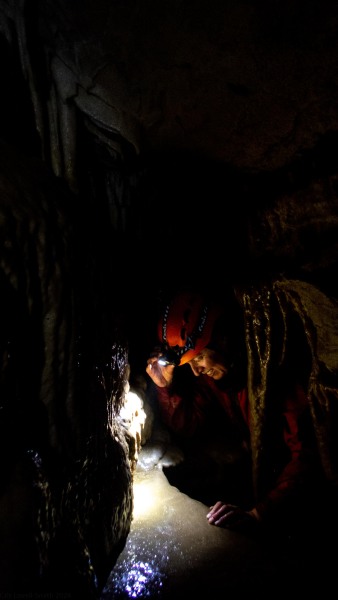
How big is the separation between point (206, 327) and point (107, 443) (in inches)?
72.4

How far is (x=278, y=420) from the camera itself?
3.47m

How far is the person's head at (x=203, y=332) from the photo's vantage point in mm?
3795

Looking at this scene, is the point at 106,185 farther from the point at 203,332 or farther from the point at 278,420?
the point at 278,420

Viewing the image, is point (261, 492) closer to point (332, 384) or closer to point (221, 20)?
point (332, 384)

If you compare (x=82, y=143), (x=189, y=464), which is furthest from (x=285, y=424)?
(x=82, y=143)

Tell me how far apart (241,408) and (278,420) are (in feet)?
2.64

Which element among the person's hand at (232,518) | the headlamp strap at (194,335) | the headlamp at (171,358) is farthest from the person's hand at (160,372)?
the person's hand at (232,518)

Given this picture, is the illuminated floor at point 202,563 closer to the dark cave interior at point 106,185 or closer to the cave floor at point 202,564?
the cave floor at point 202,564

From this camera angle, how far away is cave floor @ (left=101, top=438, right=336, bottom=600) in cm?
205

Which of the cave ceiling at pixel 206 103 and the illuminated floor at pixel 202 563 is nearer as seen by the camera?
the cave ceiling at pixel 206 103

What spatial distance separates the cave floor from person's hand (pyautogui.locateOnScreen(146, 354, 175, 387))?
6.58ft

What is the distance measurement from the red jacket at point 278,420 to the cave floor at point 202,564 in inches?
18.2

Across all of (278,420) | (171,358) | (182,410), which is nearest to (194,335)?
(171,358)

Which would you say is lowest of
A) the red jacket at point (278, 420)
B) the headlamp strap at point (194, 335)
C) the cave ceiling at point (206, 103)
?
the red jacket at point (278, 420)
